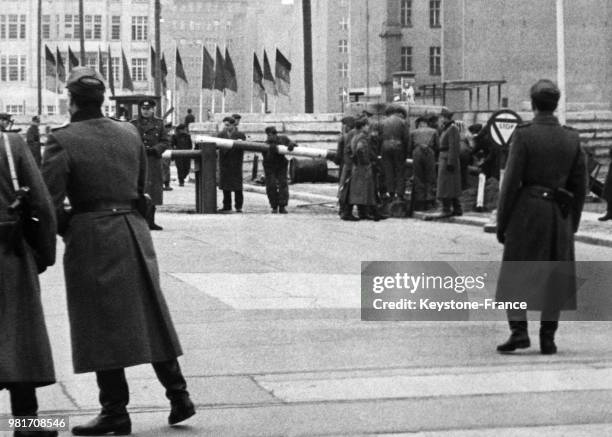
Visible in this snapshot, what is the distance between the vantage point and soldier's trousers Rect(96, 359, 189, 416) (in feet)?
23.9

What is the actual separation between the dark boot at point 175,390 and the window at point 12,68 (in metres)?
110

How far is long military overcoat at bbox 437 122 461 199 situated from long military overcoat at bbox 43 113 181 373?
16.8 metres

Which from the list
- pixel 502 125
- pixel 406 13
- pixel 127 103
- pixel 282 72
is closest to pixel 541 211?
pixel 502 125

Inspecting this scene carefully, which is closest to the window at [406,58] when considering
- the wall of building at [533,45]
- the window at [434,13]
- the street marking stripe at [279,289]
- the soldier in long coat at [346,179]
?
the window at [434,13]

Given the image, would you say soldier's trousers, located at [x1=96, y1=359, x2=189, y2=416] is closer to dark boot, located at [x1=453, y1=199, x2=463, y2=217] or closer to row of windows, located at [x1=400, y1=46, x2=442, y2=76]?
dark boot, located at [x1=453, y1=199, x2=463, y2=217]

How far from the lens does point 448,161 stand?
2402 cm

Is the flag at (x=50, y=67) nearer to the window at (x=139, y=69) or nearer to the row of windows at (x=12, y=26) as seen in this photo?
the row of windows at (x=12, y=26)

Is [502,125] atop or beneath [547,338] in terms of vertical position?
atop

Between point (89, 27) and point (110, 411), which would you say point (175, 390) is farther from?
point (89, 27)

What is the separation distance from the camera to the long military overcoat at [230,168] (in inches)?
1026

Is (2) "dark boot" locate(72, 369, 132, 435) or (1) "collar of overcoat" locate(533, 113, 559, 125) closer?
(2) "dark boot" locate(72, 369, 132, 435)

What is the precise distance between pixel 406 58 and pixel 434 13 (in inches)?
171

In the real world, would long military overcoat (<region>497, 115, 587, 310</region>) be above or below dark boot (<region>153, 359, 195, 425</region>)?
above

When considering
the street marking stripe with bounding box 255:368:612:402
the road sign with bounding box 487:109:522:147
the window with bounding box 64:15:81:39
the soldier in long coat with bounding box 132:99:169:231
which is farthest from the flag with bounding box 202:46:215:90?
the street marking stripe with bounding box 255:368:612:402
